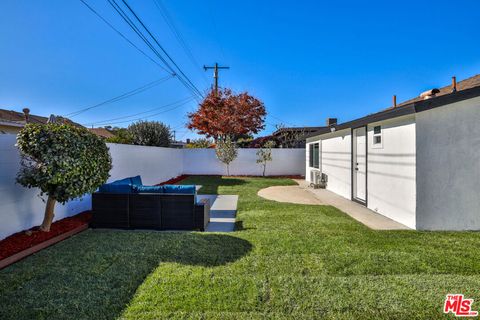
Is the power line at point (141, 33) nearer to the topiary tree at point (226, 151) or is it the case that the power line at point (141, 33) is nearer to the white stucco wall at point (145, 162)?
the white stucco wall at point (145, 162)

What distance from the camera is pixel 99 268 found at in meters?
3.42

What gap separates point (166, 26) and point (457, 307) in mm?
10634

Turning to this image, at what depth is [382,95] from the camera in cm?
1545

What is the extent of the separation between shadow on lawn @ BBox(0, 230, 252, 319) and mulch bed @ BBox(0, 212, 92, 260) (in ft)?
0.86

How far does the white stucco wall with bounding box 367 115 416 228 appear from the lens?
5.36m

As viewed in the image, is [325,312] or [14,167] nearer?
[325,312]

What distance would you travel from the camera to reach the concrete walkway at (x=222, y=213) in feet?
17.9

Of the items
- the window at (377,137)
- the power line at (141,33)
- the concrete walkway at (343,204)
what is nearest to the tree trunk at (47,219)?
the power line at (141,33)

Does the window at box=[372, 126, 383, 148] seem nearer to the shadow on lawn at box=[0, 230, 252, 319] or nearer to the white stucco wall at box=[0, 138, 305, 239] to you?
the shadow on lawn at box=[0, 230, 252, 319]

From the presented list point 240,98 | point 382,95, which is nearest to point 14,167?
point 382,95

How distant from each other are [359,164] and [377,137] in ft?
4.67

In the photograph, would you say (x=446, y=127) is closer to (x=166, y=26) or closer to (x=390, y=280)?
(x=390, y=280)

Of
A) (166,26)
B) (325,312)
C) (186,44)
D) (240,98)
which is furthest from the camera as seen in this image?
(240,98)

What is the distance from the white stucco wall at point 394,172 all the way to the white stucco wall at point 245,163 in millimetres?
9414
